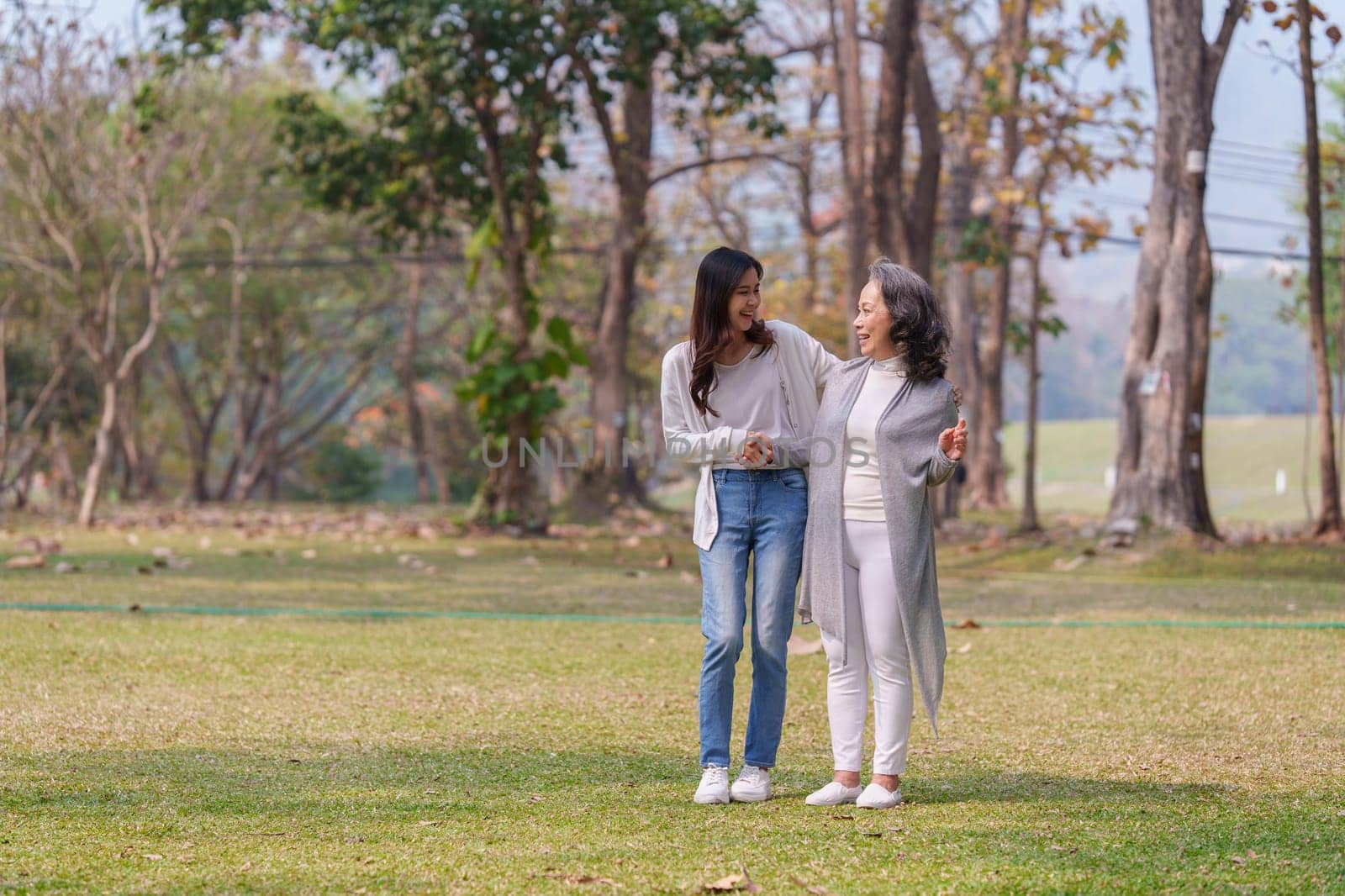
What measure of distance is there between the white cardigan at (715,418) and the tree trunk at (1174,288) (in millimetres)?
9870

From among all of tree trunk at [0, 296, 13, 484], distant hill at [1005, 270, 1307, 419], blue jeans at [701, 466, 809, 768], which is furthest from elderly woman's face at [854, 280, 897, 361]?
distant hill at [1005, 270, 1307, 419]

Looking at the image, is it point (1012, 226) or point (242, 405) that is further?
point (242, 405)

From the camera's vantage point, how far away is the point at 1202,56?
46.3ft

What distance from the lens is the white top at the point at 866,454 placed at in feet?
14.6

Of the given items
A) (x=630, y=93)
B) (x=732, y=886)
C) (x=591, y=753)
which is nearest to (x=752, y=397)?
(x=591, y=753)

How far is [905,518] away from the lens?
4.42 metres

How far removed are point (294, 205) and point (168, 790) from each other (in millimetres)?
27381

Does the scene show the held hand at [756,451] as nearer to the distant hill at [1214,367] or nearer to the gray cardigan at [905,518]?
the gray cardigan at [905,518]

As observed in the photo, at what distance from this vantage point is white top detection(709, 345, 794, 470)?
15.1ft

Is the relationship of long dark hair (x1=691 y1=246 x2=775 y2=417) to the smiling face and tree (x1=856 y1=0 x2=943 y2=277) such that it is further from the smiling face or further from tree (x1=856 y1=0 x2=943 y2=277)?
tree (x1=856 y1=0 x2=943 y2=277)

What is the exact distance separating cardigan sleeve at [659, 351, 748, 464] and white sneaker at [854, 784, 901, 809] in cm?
101

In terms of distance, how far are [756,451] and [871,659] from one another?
2.25ft

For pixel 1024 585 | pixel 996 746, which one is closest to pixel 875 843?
pixel 996 746

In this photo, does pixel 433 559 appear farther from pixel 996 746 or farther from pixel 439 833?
pixel 439 833
